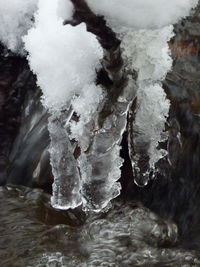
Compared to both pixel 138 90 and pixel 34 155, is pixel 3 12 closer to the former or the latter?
pixel 34 155

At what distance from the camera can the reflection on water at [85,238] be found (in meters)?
2.72

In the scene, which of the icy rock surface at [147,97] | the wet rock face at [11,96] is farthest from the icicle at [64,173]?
the wet rock face at [11,96]

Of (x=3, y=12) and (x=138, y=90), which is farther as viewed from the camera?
(x=3, y=12)

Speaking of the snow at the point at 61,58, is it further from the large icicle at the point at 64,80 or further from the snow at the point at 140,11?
the snow at the point at 140,11

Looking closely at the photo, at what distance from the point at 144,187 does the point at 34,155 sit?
81 cm

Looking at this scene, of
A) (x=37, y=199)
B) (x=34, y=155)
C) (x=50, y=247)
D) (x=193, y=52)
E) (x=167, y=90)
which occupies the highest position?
(x=193, y=52)

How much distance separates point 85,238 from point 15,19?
1.57 m

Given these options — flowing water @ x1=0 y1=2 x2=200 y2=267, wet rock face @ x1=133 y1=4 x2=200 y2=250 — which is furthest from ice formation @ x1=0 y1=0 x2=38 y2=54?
wet rock face @ x1=133 y1=4 x2=200 y2=250

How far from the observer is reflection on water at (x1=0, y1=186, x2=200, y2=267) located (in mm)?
2717

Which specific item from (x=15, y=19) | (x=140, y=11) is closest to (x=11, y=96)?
(x=15, y=19)

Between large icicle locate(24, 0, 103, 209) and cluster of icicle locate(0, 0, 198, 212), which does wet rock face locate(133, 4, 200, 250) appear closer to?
cluster of icicle locate(0, 0, 198, 212)

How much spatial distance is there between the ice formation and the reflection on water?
1.10 meters

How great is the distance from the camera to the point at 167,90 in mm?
3135

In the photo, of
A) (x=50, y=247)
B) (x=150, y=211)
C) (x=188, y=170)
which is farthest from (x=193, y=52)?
(x=50, y=247)
